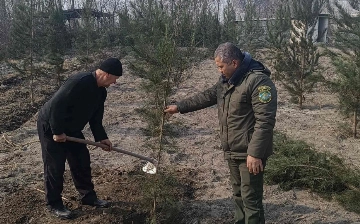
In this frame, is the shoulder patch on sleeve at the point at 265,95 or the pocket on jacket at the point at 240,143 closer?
the shoulder patch on sleeve at the point at 265,95

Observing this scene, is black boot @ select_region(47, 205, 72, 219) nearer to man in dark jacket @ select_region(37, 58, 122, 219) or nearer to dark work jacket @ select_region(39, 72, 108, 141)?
man in dark jacket @ select_region(37, 58, 122, 219)

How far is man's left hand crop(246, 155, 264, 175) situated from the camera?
317 cm

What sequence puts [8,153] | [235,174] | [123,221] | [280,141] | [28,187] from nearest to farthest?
[235,174] < [123,221] < [28,187] < [280,141] < [8,153]

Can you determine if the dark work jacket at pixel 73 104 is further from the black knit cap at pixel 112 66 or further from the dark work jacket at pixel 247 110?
the dark work jacket at pixel 247 110

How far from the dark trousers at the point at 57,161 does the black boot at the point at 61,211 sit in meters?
0.04

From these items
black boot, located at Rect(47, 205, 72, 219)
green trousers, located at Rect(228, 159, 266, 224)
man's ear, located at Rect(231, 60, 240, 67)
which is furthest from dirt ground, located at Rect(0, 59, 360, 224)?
man's ear, located at Rect(231, 60, 240, 67)

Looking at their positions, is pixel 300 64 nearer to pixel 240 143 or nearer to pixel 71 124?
pixel 240 143

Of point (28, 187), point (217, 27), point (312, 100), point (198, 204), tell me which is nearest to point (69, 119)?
point (28, 187)

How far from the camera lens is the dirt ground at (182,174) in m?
4.28

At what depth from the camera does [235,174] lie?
3664 mm

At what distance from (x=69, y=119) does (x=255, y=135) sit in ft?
6.48

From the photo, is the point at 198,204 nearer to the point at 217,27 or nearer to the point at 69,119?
the point at 69,119

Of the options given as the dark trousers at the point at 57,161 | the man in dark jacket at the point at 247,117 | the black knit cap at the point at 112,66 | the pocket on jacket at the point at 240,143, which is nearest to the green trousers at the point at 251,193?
the man in dark jacket at the point at 247,117

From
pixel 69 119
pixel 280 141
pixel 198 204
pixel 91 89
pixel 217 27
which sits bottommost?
pixel 198 204
